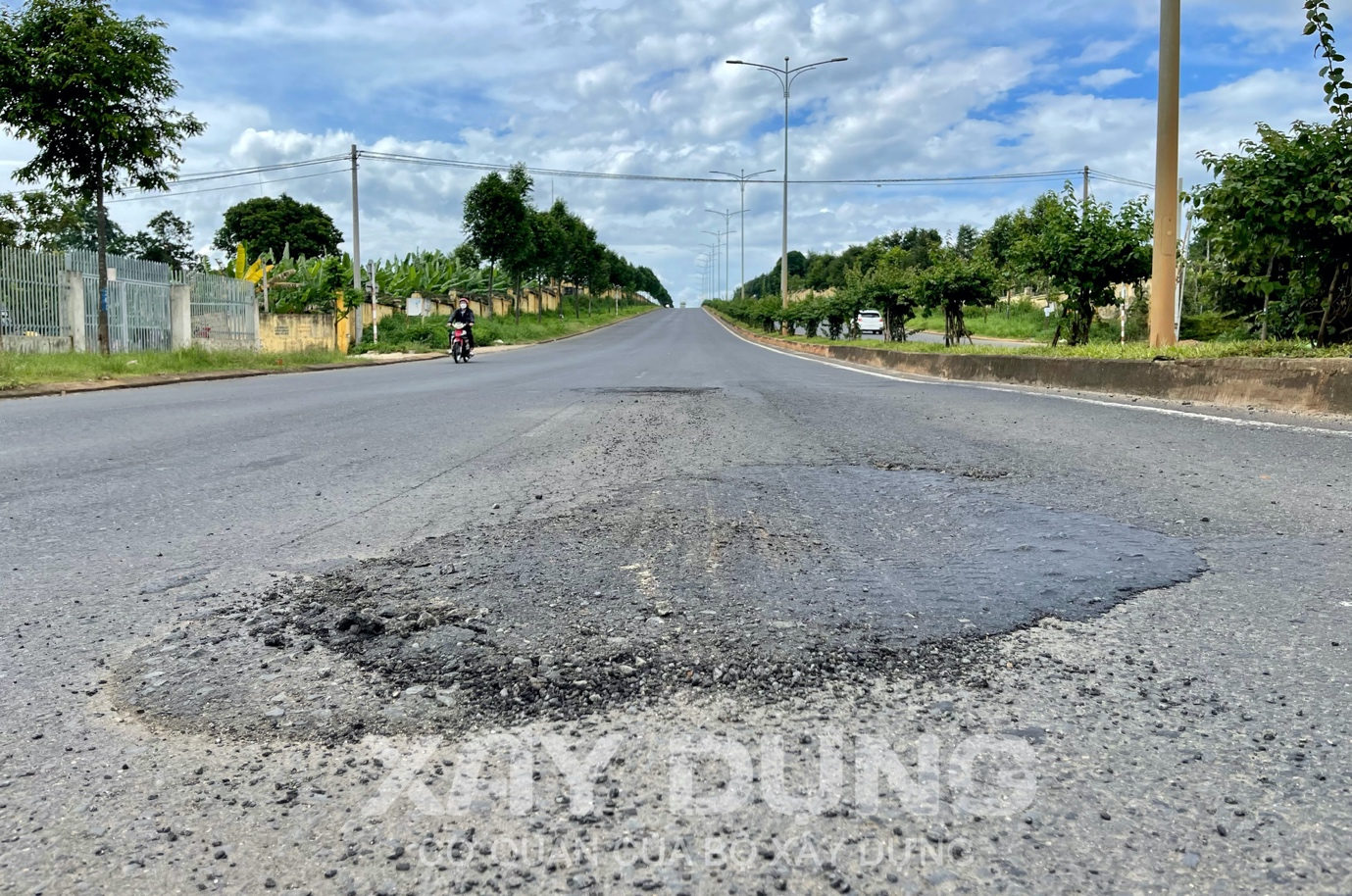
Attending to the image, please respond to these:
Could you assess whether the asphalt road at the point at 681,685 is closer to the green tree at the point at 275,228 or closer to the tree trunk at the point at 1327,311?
the tree trunk at the point at 1327,311

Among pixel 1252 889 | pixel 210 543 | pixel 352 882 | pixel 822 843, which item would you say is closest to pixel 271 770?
pixel 352 882

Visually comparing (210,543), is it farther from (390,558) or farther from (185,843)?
(185,843)

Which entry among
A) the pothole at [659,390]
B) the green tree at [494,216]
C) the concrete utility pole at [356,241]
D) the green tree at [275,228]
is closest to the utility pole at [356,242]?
the concrete utility pole at [356,241]

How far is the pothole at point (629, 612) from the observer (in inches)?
92.8

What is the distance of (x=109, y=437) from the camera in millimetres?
7613

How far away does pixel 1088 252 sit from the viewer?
16.4 meters

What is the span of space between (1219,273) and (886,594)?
38.4 feet

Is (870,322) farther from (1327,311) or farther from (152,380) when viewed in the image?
(1327,311)

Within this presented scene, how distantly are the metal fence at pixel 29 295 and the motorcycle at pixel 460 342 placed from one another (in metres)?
8.35

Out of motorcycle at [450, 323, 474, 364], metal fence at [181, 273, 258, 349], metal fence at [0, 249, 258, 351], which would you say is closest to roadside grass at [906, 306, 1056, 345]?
motorcycle at [450, 323, 474, 364]

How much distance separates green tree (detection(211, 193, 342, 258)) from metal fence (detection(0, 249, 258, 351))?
44132 mm

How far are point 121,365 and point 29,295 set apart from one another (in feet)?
14.7

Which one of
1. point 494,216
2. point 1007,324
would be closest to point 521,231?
point 494,216

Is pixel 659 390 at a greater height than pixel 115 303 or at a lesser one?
lesser
